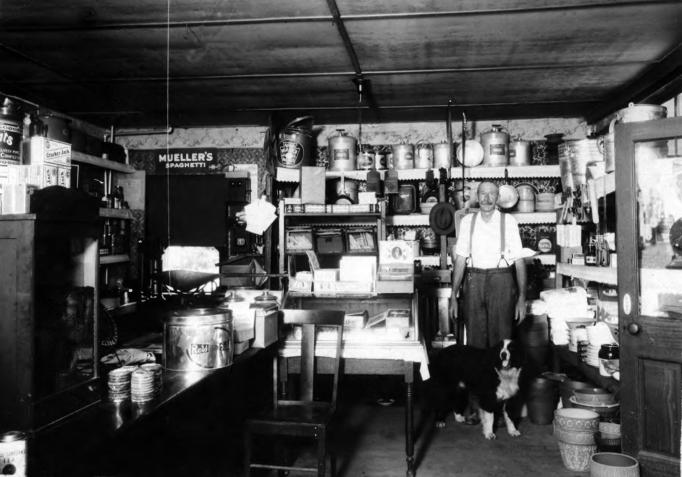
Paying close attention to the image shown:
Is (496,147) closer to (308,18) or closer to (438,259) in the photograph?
(438,259)

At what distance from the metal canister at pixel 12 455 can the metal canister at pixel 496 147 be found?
617cm

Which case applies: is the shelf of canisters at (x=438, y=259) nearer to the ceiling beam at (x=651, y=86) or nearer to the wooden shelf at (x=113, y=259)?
the ceiling beam at (x=651, y=86)

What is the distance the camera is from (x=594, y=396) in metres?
4.50

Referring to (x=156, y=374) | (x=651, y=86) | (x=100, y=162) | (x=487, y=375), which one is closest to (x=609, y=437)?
(x=487, y=375)

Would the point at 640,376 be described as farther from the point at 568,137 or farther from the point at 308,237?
the point at 568,137

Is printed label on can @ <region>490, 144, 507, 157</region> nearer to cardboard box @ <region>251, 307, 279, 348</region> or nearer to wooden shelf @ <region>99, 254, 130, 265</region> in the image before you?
Answer: cardboard box @ <region>251, 307, 279, 348</region>

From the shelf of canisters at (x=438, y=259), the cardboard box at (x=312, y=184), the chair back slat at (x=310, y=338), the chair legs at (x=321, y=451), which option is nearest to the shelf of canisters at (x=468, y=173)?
the cardboard box at (x=312, y=184)

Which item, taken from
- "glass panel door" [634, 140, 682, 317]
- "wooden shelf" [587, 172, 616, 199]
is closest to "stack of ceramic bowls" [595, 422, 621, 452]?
"glass panel door" [634, 140, 682, 317]

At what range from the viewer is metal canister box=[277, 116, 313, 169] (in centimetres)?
695

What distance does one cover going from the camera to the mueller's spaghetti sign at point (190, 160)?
7734mm

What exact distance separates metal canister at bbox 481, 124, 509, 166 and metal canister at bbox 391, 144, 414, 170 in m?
0.92

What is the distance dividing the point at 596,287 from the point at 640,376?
8.53 ft

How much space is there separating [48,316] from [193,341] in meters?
1.01

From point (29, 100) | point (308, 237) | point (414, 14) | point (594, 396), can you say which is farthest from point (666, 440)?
point (29, 100)
